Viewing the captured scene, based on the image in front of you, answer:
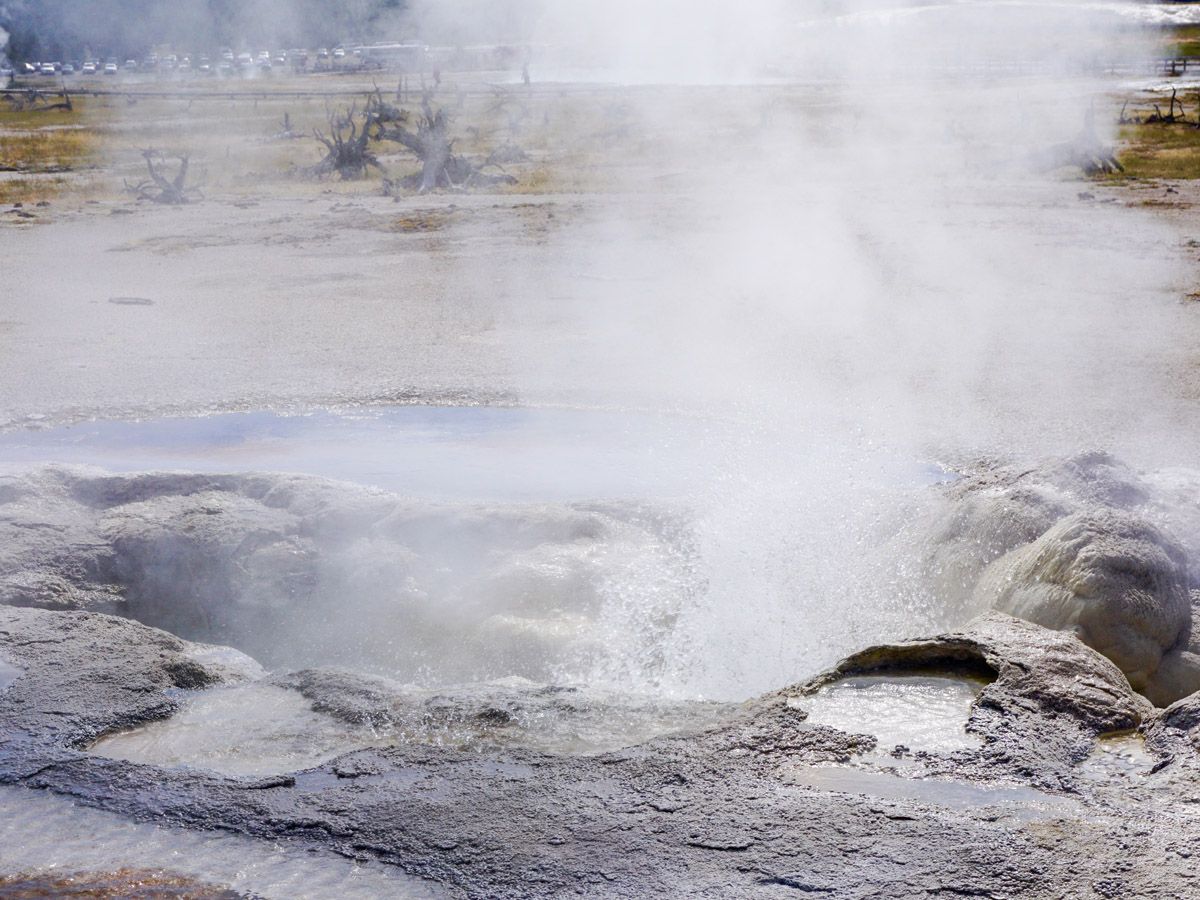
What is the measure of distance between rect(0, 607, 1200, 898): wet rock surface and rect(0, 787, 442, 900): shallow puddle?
0.05 meters

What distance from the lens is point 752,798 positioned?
2.66 m

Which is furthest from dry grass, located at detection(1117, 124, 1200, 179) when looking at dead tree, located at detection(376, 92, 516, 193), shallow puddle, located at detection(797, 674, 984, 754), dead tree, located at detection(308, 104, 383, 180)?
shallow puddle, located at detection(797, 674, 984, 754)

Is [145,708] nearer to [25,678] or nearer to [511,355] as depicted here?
[25,678]

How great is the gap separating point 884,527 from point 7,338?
6.51 metres

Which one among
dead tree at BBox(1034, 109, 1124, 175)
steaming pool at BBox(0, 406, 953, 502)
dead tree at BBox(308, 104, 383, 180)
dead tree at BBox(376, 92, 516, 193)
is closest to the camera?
steaming pool at BBox(0, 406, 953, 502)

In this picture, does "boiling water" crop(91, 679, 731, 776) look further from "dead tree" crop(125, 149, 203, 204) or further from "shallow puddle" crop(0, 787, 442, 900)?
"dead tree" crop(125, 149, 203, 204)

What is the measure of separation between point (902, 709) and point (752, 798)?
23.5 inches

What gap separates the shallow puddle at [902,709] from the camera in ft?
9.52

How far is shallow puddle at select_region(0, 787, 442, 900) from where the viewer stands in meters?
2.44

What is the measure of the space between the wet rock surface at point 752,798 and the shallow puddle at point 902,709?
5 centimetres

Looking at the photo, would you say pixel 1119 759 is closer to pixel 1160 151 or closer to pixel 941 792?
pixel 941 792

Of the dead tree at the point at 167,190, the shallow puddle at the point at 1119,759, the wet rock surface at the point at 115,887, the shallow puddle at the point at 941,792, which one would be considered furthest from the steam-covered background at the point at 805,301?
the dead tree at the point at 167,190

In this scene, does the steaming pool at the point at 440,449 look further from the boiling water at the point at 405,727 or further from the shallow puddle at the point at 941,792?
the shallow puddle at the point at 941,792

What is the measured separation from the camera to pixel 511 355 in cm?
807
